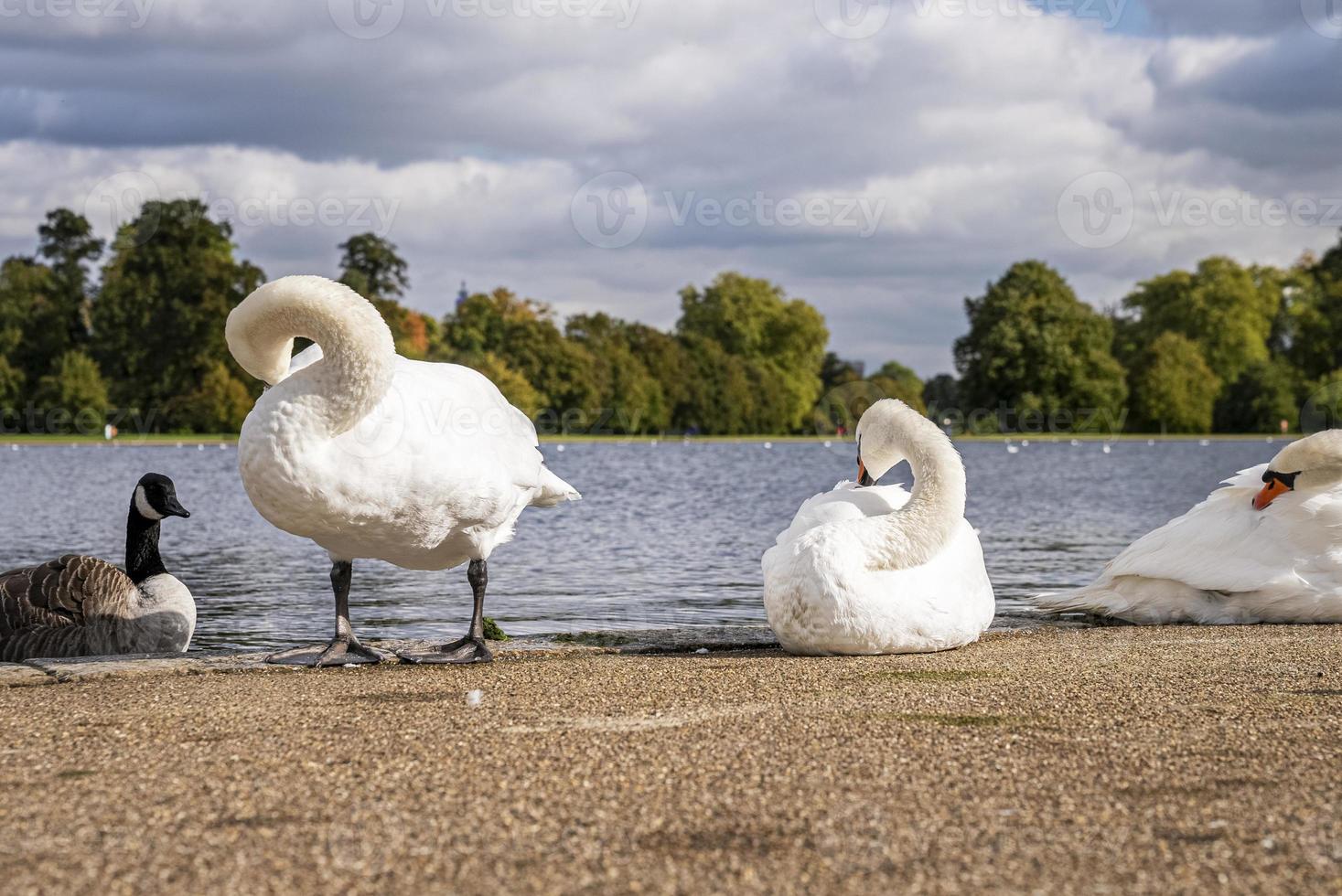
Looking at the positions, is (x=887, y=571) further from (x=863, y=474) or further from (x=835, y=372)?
(x=835, y=372)

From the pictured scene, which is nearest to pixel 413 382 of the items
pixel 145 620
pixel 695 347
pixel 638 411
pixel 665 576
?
pixel 145 620

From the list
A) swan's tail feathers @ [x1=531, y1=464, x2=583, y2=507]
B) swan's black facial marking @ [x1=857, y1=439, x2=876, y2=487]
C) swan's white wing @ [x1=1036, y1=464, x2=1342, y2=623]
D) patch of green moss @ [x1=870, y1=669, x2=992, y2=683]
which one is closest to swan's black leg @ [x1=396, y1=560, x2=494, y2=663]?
swan's tail feathers @ [x1=531, y1=464, x2=583, y2=507]

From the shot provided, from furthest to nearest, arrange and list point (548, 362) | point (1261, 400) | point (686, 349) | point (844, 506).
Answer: point (686, 349), point (1261, 400), point (548, 362), point (844, 506)

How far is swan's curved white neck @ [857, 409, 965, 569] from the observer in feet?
28.0

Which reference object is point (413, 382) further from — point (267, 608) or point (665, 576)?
point (665, 576)

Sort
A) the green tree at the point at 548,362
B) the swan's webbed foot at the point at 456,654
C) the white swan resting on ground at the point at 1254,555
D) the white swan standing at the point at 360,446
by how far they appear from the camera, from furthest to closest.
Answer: the green tree at the point at 548,362
the white swan resting on ground at the point at 1254,555
the swan's webbed foot at the point at 456,654
the white swan standing at the point at 360,446

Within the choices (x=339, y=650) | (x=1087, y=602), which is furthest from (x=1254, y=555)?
(x=339, y=650)

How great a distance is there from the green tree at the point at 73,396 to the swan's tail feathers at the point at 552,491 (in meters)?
82.4

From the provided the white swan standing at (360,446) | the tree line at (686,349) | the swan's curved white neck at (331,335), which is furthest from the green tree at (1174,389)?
the swan's curved white neck at (331,335)

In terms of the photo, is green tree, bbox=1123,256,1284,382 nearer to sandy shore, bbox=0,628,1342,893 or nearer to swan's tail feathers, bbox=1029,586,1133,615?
swan's tail feathers, bbox=1029,586,1133,615

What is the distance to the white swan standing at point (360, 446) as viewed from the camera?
23.3ft

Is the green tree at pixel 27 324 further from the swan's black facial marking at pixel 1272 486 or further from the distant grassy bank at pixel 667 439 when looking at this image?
the swan's black facial marking at pixel 1272 486

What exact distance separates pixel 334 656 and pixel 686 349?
115438 millimetres

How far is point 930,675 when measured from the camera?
7461mm
